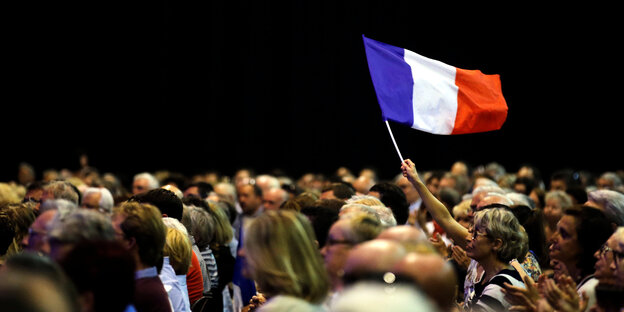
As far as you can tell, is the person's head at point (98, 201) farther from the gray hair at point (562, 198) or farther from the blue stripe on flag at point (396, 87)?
the gray hair at point (562, 198)

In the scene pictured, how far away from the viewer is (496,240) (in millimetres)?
5090

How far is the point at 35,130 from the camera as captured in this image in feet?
74.5

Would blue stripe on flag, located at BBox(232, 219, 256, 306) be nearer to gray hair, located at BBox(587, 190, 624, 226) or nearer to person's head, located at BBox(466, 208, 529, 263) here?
person's head, located at BBox(466, 208, 529, 263)

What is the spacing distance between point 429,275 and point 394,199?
4.24 meters

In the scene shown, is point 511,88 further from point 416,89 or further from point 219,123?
point 416,89

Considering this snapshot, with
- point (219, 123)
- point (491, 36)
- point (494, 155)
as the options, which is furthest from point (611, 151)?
point (219, 123)

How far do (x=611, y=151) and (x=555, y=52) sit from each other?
325 centimetres

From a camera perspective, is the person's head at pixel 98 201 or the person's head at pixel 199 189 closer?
the person's head at pixel 98 201

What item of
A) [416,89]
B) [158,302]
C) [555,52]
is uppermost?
[416,89]

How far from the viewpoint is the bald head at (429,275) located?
2791mm

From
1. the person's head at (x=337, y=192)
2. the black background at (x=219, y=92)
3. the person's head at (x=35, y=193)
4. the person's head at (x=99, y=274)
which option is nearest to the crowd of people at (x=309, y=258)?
the person's head at (x=99, y=274)

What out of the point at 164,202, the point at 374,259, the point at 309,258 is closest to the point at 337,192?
the point at 164,202

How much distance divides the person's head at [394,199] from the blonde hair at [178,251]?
2327 mm

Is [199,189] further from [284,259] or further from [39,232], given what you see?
[284,259]
